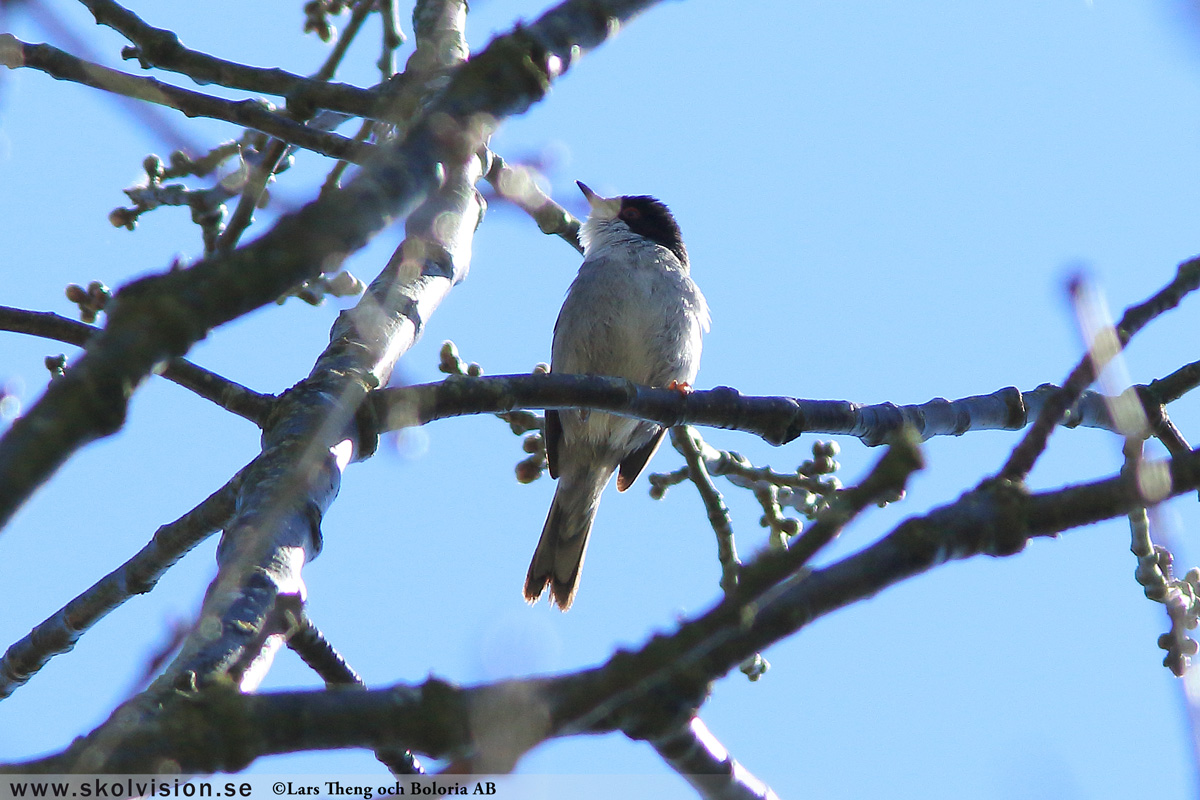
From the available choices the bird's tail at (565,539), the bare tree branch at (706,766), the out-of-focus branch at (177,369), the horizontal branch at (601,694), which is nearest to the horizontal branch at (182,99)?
the out-of-focus branch at (177,369)

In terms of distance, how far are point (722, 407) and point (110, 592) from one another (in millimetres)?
2121

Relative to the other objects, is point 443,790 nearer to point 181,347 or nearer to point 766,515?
point 181,347

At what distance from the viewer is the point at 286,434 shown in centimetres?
302

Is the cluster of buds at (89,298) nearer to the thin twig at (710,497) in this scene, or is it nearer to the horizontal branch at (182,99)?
the horizontal branch at (182,99)

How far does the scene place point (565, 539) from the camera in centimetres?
660

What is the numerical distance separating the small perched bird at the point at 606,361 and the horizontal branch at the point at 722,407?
2.14m

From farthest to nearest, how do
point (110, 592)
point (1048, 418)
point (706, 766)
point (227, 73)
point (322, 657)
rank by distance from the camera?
point (227, 73) < point (110, 592) < point (322, 657) < point (706, 766) < point (1048, 418)

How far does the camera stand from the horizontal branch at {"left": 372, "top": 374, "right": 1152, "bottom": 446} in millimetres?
3287

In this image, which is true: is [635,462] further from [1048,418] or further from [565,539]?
[1048,418]

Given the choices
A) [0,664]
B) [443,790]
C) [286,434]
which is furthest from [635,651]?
[0,664]

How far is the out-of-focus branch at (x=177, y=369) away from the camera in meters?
3.25

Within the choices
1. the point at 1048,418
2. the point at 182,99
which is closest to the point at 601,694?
the point at 1048,418

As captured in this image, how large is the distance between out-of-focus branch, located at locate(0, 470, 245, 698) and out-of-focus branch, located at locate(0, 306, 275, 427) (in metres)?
0.29

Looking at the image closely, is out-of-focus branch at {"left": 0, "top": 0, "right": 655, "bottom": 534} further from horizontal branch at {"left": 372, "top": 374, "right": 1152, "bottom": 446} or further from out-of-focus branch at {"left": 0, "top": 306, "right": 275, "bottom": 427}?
out-of-focus branch at {"left": 0, "top": 306, "right": 275, "bottom": 427}
